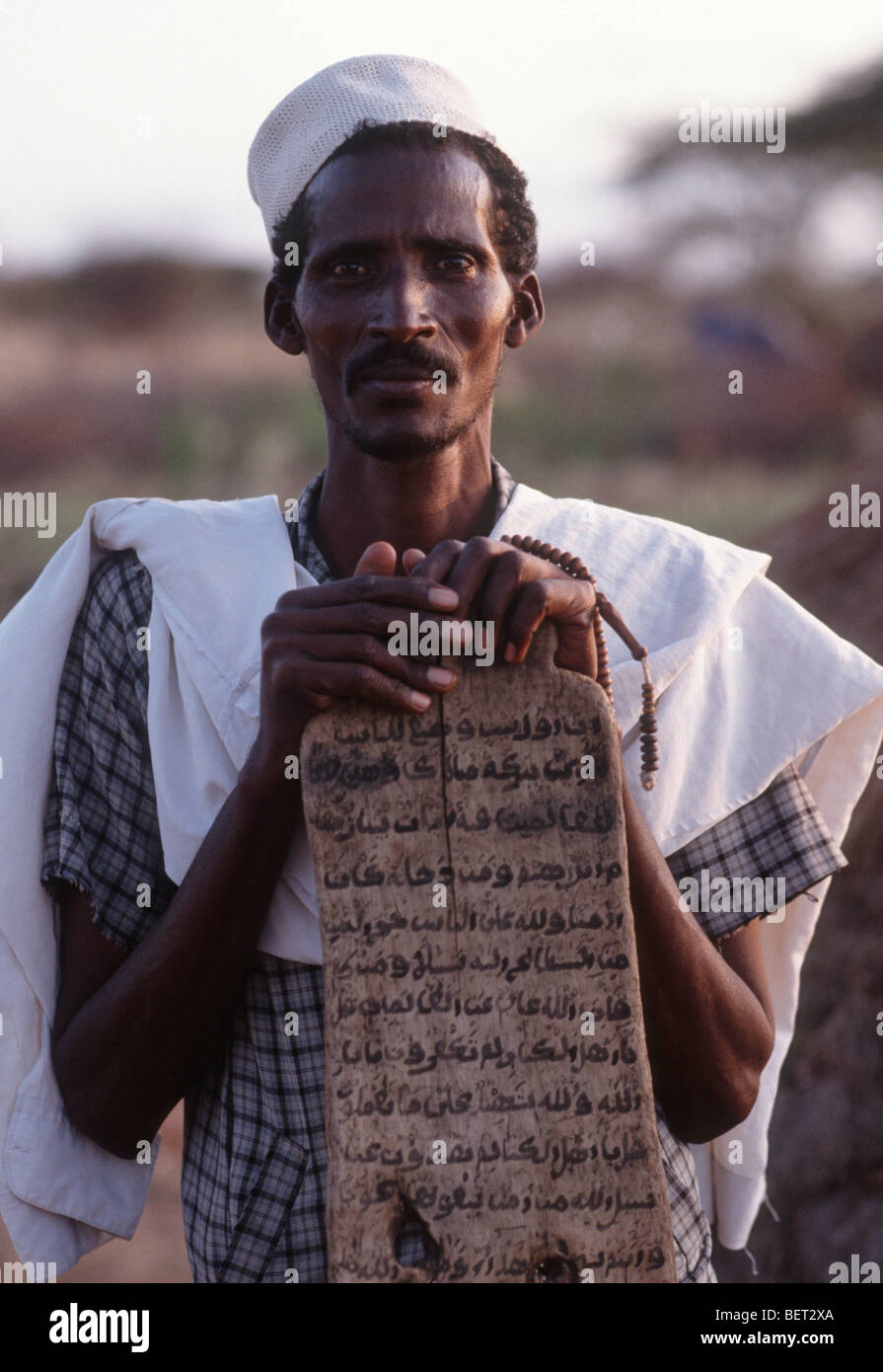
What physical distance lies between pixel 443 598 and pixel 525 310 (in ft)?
2.46

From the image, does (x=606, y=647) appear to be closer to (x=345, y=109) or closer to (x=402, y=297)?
(x=402, y=297)

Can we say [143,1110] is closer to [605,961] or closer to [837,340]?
[605,961]

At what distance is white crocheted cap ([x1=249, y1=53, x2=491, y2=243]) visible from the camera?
1.94 meters

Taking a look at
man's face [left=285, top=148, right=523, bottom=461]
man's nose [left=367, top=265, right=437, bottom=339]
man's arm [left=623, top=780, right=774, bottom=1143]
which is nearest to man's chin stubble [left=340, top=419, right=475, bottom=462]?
man's face [left=285, top=148, right=523, bottom=461]

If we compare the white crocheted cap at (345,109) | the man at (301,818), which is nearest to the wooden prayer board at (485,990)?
the man at (301,818)

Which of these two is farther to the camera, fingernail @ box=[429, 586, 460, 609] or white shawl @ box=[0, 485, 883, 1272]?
white shawl @ box=[0, 485, 883, 1272]

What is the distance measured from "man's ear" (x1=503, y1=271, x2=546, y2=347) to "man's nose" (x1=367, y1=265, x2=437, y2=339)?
227 mm

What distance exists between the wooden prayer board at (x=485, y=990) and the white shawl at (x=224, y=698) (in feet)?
1.03

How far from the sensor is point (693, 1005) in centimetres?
185

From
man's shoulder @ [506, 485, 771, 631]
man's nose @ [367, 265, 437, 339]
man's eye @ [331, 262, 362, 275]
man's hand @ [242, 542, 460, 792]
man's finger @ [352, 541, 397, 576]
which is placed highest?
man's eye @ [331, 262, 362, 275]

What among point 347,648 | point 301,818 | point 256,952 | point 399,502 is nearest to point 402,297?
point 399,502

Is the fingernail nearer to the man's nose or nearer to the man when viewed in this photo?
the man

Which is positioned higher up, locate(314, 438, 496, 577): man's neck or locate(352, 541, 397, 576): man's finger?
Answer: locate(314, 438, 496, 577): man's neck

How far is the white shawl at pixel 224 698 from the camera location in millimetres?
1940
